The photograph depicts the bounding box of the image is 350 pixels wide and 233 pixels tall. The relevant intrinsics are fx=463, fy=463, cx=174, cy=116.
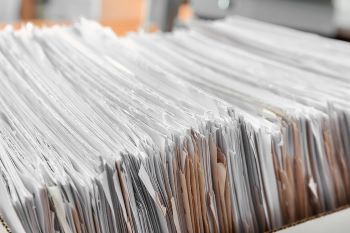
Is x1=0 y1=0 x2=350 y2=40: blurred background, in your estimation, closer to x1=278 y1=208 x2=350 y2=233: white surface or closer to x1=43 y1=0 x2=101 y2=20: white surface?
x1=278 y1=208 x2=350 y2=233: white surface

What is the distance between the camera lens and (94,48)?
605mm

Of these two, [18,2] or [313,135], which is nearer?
[313,135]

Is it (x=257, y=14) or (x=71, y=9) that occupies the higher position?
(x=257, y=14)

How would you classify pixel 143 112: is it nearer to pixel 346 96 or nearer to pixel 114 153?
pixel 114 153

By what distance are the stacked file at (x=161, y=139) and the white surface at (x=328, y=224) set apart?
4 centimetres

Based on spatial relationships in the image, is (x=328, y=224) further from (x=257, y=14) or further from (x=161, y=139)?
(x=257, y=14)

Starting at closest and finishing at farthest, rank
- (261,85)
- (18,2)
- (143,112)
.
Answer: (143,112)
(261,85)
(18,2)

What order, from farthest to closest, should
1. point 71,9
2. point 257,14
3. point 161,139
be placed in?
point 71,9, point 257,14, point 161,139

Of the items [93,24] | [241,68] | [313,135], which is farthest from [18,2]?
Answer: [313,135]

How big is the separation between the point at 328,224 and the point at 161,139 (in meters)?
0.18

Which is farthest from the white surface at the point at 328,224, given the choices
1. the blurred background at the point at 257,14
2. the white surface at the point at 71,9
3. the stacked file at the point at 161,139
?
the white surface at the point at 71,9

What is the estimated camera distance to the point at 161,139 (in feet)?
1.25

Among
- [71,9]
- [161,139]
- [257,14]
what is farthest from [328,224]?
[71,9]

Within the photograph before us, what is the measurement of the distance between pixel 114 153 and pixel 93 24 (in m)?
0.35
